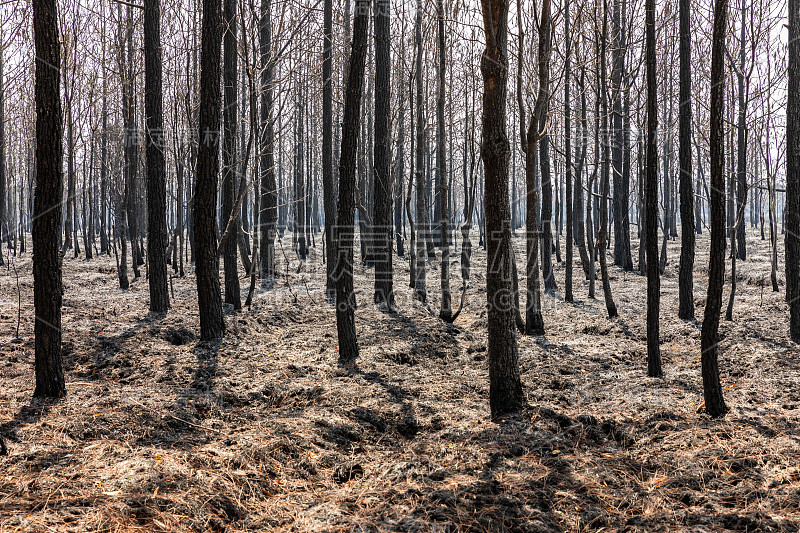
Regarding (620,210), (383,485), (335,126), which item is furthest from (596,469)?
(335,126)

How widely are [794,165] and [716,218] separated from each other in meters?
4.19

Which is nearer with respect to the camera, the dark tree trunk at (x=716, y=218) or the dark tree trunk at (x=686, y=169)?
the dark tree trunk at (x=716, y=218)

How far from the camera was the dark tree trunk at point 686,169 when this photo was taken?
316 inches

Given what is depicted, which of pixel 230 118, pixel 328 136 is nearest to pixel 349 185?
pixel 230 118

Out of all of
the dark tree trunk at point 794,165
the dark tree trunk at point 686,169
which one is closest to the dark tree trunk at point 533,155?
the dark tree trunk at point 686,169

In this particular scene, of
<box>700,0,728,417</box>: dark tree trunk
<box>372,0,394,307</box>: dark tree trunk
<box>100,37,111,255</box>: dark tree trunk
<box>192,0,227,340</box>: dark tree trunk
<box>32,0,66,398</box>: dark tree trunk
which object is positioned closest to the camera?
<box>700,0,728,417</box>: dark tree trunk

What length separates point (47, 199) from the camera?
4.31 m

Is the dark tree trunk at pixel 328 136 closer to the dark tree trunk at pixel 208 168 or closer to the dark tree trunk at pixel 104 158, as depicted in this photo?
the dark tree trunk at pixel 208 168

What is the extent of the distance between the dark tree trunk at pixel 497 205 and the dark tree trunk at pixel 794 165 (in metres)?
5.03

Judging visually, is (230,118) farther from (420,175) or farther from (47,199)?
(47,199)

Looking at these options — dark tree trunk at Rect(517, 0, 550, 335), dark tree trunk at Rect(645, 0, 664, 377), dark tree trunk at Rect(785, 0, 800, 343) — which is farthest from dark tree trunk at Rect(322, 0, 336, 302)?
dark tree trunk at Rect(785, 0, 800, 343)

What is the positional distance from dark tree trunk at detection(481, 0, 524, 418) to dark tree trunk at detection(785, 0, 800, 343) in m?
5.03

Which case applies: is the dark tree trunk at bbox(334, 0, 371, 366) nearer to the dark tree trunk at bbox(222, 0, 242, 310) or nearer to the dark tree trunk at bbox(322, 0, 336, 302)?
the dark tree trunk at bbox(222, 0, 242, 310)

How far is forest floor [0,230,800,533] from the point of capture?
9.34 ft
